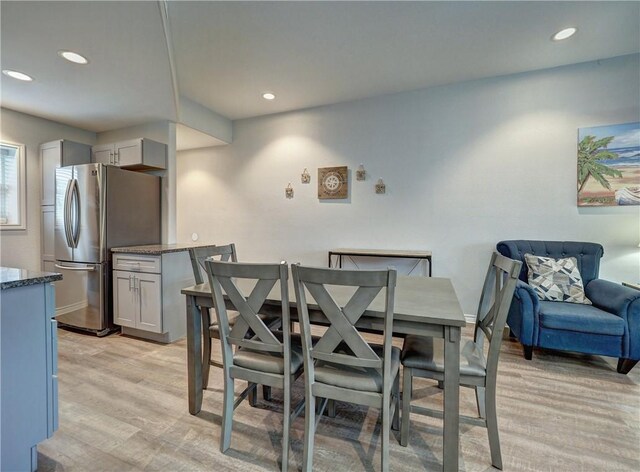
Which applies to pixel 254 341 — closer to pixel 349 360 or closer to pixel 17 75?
pixel 349 360

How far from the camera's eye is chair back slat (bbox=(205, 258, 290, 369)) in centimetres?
138

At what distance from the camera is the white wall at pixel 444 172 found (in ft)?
10.2

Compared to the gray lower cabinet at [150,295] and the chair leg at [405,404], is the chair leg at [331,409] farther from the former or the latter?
the gray lower cabinet at [150,295]

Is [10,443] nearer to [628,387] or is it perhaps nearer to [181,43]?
[181,43]

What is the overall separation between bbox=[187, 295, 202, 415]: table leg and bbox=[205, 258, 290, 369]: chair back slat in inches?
13.3

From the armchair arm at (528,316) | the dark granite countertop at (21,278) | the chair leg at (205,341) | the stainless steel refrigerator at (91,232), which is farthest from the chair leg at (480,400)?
the stainless steel refrigerator at (91,232)

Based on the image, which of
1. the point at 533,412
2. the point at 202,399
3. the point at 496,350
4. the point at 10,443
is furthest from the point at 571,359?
the point at 10,443

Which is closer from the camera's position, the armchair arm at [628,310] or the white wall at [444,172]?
the armchair arm at [628,310]

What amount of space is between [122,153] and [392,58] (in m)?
3.26

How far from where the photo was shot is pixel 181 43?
270cm

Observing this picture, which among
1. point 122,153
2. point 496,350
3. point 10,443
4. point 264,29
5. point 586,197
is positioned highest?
point 264,29

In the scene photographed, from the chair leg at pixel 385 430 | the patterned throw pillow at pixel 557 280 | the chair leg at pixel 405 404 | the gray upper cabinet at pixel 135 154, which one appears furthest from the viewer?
the gray upper cabinet at pixel 135 154

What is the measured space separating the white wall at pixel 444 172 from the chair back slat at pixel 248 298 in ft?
8.83

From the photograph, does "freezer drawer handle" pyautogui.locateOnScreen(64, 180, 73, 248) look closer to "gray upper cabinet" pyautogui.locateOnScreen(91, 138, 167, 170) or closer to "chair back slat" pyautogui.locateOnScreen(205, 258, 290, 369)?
"gray upper cabinet" pyautogui.locateOnScreen(91, 138, 167, 170)
